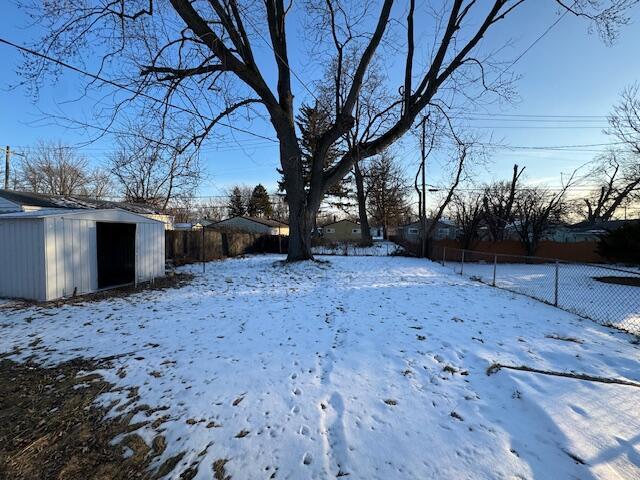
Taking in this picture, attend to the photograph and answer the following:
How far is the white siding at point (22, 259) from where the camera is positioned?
→ 6852 mm

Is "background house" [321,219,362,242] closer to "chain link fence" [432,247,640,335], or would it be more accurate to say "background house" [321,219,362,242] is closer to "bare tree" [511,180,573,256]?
"bare tree" [511,180,573,256]

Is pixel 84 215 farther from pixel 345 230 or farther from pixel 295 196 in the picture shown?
pixel 345 230

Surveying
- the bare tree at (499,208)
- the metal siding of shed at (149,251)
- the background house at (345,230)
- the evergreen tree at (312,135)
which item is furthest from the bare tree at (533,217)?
the background house at (345,230)

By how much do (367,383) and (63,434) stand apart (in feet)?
8.95

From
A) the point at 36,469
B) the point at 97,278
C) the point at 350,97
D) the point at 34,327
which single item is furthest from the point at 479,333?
the point at 350,97

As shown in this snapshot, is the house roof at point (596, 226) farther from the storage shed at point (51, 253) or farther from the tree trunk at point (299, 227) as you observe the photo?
the storage shed at point (51, 253)

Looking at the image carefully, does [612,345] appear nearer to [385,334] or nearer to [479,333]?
[479,333]

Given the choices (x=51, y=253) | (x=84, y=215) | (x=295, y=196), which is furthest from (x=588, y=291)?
(x=51, y=253)

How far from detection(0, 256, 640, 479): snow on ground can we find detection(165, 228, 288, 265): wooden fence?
26.5 feet

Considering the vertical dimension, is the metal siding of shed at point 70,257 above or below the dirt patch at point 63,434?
above

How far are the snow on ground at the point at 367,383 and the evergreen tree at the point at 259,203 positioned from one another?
4724 centimetres

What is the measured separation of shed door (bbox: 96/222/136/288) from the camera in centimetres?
980

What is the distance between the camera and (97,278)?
826 cm

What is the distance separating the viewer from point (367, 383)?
11.0ft
